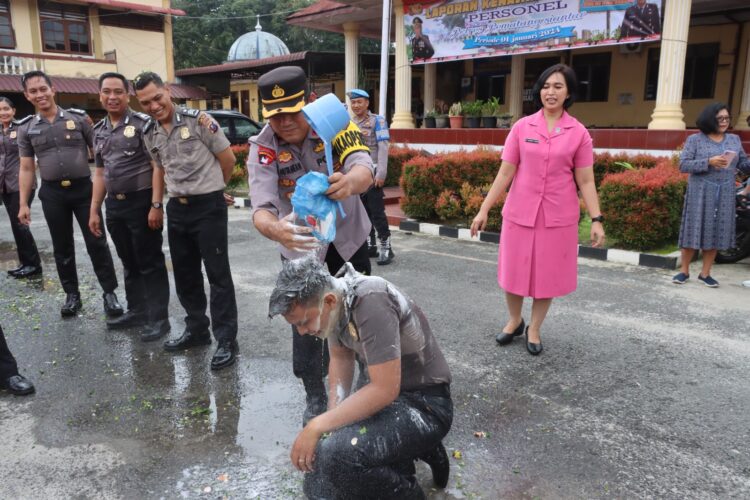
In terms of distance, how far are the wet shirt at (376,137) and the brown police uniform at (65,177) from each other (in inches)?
103

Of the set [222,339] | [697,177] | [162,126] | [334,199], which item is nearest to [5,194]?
[162,126]

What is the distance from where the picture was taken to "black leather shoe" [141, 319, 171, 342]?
4188mm

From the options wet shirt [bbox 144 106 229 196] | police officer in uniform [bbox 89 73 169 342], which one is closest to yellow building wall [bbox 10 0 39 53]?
police officer in uniform [bbox 89 73 169 342]

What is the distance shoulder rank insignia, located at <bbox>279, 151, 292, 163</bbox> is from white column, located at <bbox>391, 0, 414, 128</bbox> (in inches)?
446

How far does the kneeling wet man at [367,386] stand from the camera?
1.85m

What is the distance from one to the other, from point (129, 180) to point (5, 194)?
3.02 metres

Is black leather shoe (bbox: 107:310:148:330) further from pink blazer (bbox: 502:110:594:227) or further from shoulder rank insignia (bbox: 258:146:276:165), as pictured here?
pink blazer (bbox: 502:110:594:227)

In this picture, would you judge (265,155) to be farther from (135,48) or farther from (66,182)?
(135,48)

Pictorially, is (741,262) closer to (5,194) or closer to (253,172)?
(253,172)

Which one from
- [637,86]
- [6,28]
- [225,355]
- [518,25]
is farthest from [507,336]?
[6,28]

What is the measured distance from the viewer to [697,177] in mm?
5309

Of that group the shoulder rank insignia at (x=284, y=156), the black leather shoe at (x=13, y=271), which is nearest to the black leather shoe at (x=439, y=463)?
the shoulder rank insignia at (x=284, y=156)

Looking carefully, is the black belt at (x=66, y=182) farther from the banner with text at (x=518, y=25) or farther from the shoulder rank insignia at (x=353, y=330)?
the banner with text at (x=518, y=25)

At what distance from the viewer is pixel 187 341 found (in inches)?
157
